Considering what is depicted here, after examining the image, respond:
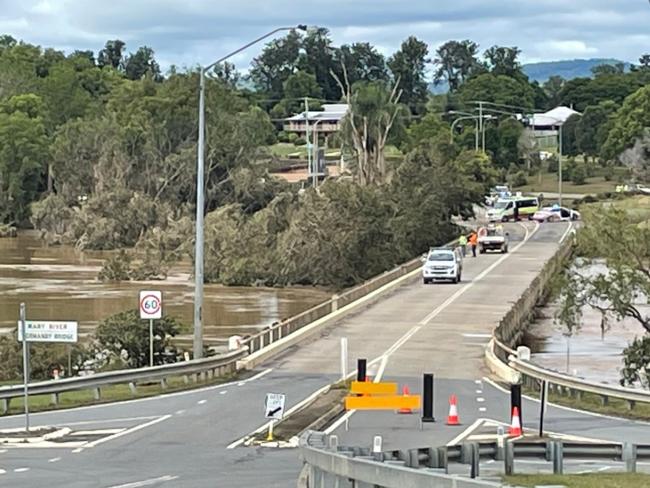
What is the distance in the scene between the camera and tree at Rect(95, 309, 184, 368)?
134 feet

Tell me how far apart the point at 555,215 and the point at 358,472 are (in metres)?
104

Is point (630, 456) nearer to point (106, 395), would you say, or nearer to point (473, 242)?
point (106, 395)

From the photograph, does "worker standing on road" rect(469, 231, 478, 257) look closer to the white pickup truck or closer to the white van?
the white pickup truck

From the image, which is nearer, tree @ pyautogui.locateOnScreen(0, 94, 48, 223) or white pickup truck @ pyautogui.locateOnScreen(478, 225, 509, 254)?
white pickup truck @ pyautogui.locateOnScreen(478, 225, 509, 254)

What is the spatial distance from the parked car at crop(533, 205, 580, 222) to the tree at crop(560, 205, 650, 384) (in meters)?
69.0

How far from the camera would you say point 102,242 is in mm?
106438

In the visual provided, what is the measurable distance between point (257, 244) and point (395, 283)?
2098cm

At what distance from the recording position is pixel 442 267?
62906mm

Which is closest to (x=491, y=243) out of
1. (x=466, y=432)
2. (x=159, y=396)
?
(x=159, y=396)

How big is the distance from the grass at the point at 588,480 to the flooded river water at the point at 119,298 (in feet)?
113

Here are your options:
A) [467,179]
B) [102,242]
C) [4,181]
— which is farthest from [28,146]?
[467,179]

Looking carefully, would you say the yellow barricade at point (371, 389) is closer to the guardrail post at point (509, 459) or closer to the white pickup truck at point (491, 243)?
the guardrail post at point (509, 459)

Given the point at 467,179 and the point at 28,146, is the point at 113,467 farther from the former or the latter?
the point at 28,146

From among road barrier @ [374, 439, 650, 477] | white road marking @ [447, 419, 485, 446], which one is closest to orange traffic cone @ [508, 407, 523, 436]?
white road marking @ [447, 419, 485, 446]
